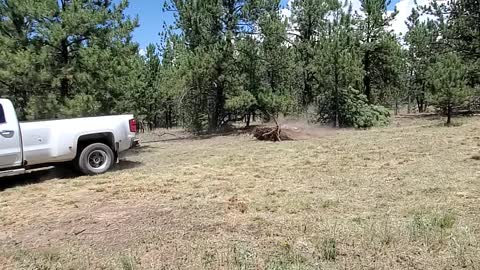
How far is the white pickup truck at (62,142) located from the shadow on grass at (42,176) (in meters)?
0.31

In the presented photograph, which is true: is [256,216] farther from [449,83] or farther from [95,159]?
[449,83]

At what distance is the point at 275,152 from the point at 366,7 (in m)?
16.8

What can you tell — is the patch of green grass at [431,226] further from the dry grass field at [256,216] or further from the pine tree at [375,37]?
the pine tree at [375,37]

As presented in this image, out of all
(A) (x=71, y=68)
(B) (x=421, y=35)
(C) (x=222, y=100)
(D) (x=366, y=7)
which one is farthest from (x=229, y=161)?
(B) (x=421, y=35)

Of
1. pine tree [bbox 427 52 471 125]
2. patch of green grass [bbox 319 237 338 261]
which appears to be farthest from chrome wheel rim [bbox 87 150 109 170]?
pine tree [bbox 427 52 471 125]

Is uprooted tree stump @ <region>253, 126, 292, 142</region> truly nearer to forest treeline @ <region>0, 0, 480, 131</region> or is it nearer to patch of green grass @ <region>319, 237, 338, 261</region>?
forest treeline @ <region>0, 0, 480, 131</region>

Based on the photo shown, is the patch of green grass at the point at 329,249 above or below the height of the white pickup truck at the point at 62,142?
below

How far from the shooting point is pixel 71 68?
12.1 metres

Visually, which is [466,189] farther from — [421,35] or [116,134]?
[421,35]

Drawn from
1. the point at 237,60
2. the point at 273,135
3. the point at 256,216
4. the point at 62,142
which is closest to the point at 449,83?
the point at 273,135

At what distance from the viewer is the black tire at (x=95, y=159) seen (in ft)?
30.8

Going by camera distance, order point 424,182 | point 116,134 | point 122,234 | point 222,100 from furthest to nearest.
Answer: point 222,100 < point 116,134 < point 424,182 < point 122,234

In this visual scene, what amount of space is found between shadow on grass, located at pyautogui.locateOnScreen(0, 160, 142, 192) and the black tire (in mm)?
336

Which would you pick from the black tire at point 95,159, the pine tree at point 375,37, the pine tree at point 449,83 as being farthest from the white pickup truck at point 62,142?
the pine tree at point 375,37
